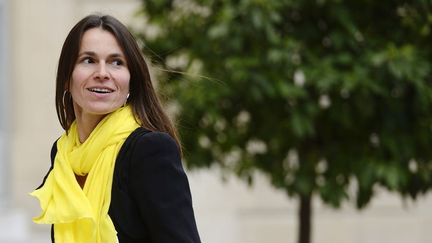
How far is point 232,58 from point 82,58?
406cm

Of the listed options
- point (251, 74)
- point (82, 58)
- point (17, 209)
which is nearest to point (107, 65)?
point (82, 58)

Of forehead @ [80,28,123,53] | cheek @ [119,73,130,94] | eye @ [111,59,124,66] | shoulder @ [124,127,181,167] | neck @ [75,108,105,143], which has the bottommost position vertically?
shoulder @ [124,127,181,167]

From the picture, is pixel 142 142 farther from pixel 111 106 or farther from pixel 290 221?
pixel 290 221

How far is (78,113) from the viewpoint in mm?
2922

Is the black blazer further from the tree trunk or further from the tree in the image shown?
the tree trunk

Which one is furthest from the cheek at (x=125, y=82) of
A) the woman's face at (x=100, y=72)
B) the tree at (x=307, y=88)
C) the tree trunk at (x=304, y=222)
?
the tree trunk at (x=304, y=222)

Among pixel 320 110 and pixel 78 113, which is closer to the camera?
pixel 78 113

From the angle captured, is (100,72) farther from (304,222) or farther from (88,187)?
(304,222)

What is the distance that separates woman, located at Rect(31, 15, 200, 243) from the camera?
2.68 m

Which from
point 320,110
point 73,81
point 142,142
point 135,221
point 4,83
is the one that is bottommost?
point 135,221

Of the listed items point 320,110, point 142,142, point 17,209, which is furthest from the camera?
point 17,209

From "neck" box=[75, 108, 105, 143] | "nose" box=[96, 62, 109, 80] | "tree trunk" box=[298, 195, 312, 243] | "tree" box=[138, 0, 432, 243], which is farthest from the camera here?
"tree trunk" box=[298, 195, 312, 243]

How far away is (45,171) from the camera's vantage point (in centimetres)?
1320

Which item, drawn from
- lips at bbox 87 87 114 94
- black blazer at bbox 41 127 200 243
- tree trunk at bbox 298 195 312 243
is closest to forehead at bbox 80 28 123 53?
lips at bbox 87 87 114 94
